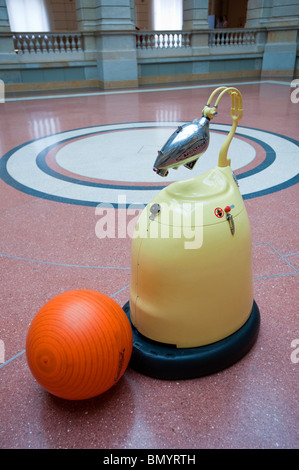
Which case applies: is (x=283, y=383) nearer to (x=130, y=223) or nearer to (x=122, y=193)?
(x=130, y=223)

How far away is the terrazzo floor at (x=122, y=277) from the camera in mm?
1482

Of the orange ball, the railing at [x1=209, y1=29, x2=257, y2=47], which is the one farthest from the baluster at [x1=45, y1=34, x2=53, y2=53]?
the orange ball

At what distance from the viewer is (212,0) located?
24.2 m

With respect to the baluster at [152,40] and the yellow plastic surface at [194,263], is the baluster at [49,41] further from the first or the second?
the yellow plastic surface at [194,263]

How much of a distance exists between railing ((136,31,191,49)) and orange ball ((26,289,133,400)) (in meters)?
14.1

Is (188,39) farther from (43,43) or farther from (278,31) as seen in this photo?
(43,43)

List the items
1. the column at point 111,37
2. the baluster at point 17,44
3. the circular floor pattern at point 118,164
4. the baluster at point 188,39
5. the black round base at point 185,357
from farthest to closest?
the baluster at point 188,39, the baluster at point 17,44, the column at point 111,37, the circular floor pattern at point 118,164, the black round base at point 185,357

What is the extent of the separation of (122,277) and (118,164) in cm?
276

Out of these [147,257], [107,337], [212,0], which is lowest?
[107,337]

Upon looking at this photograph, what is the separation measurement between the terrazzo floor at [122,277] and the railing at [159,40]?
29.1ft

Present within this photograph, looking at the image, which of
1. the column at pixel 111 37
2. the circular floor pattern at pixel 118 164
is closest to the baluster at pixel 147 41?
the column at pixel 111 37

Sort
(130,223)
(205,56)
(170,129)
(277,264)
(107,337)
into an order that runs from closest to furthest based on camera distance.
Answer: (107,337)
(277,264)
(130,223)
(170,129)
(205,56)

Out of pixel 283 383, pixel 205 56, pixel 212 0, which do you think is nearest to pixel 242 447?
pixel 283 383

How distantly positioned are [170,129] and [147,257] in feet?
17.8
